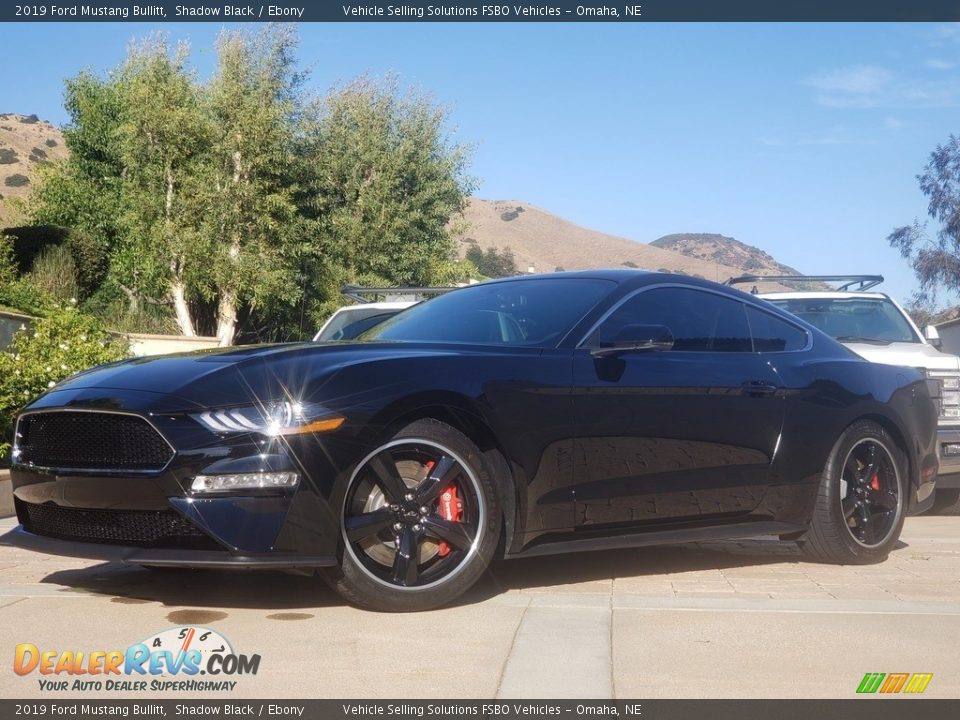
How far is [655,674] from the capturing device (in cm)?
409

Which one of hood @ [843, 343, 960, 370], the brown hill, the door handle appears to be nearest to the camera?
the door handle

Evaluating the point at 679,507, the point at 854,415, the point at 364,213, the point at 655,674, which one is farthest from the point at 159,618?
the point at 364,213

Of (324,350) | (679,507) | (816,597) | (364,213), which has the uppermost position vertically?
(364,213)

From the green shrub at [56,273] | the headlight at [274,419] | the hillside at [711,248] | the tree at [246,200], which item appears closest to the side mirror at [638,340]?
the headlight at [274,419]

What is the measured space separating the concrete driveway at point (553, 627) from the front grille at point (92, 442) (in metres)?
0.60

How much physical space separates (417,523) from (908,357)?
594 centimetres

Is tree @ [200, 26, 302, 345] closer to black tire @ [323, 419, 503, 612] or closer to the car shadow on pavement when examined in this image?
the car shadow on pavement

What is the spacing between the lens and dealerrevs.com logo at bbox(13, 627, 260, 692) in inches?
153

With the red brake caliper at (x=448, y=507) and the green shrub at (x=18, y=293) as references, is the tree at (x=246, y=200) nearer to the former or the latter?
the green shrub at (x=18, y=293)

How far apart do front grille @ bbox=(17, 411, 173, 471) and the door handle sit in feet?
9.71

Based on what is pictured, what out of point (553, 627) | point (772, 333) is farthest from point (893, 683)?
point (772, 333)

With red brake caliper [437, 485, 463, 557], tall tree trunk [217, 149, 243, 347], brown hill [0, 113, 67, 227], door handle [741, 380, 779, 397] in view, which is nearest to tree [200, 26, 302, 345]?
tall tree trunk [217, 149, 243, 347]
